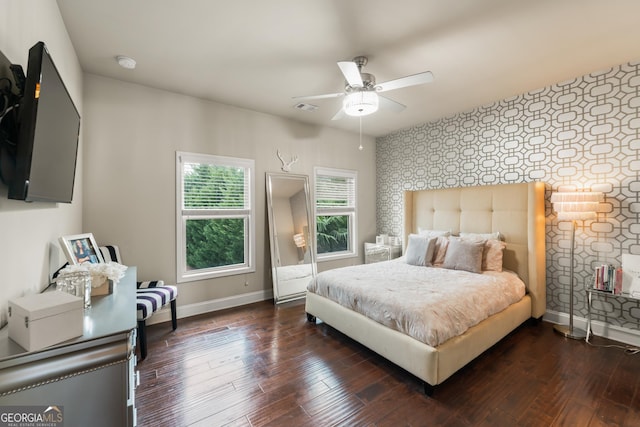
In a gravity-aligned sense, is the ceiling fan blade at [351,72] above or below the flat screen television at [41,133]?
above

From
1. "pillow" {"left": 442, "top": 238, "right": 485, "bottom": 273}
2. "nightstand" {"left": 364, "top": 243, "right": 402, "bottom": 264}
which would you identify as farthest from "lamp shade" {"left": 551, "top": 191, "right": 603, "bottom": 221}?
"nightstand" {"left": 364, "top": 243, "right": 402, "bottom": 264}

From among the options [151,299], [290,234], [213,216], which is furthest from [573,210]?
[151,299]

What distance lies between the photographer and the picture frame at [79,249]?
1.97 metres

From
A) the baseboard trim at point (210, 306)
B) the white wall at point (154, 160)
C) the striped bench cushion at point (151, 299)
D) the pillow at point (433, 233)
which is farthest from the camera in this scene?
the pillow at point (433, 233)

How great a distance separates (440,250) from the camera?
11.6ft

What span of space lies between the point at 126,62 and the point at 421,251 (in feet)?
12.7

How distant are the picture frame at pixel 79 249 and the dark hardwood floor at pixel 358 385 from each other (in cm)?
104

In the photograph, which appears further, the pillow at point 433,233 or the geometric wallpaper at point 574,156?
the pillow at point 433,233

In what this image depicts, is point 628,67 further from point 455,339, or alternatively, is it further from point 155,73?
point 155,73

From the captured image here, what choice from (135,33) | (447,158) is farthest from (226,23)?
(447,158)

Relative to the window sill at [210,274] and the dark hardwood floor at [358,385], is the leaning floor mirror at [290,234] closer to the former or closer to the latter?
the window sill at [210,274]

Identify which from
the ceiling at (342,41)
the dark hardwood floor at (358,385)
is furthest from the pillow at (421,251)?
the ceiling at (342,41)

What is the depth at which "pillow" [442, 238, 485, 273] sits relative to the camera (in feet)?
10.3

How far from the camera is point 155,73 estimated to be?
113 inches
